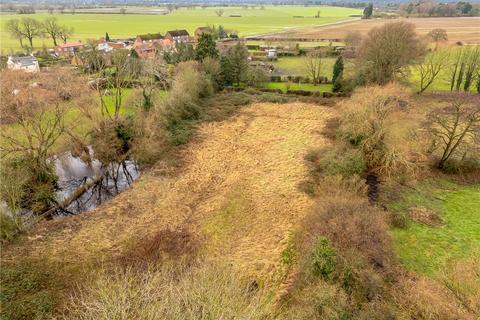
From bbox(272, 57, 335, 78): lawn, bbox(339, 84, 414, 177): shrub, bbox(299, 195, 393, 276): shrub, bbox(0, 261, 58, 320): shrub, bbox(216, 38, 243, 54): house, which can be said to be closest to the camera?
bbox(0, 261, 58, 320): shrub

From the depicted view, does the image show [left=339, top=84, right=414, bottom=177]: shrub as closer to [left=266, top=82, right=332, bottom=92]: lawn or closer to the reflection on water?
the reflection on water

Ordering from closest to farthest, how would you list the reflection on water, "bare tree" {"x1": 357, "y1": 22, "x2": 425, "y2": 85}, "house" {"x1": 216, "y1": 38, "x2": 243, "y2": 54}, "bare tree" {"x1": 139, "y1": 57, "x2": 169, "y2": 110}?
the reflection on water < "bare tree" {"x1": 139, "y1": 57, "x2": 169, "y2": 110} < "bare tree" {"x1": 357, "y1": 22, "x2": 425, "y2": 85} < "house" {"x1": 216, "y1": 38, "x2": 243, "y2": 54}

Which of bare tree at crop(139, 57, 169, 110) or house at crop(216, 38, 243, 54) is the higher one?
house at crop(216, 38, 243, 54)

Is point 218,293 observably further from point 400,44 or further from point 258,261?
point 400,44

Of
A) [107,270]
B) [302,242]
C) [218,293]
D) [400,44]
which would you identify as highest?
[400,44]

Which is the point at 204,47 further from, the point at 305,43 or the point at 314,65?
the point at 305,43

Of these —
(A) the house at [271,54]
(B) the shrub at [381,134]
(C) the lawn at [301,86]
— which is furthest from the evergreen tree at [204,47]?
(B) the shrub at [381,134]

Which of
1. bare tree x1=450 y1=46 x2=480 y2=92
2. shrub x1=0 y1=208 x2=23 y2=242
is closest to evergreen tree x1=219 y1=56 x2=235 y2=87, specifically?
bare tree x1=450 y1=46 x2=480 y2=92

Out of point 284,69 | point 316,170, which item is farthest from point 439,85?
point 316,170
